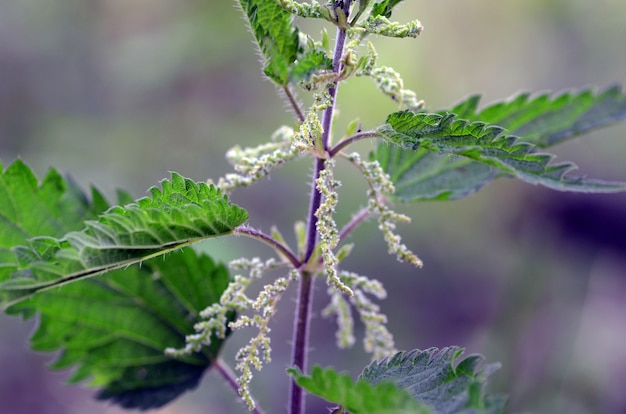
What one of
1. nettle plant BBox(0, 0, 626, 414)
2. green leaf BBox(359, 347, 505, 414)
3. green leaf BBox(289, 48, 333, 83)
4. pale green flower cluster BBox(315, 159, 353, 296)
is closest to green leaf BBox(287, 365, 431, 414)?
nettle plant BBox(0, 0, 626, 414)

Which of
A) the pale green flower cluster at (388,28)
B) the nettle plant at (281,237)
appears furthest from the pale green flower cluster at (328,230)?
the pale green flower cluster at (388,28)

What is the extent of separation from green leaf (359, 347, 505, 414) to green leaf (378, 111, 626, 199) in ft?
1.54

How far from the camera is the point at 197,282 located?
2189 mm

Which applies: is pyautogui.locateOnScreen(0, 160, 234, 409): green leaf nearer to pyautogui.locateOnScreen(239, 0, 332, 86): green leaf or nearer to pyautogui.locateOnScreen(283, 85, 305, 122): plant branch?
pyautogui.locateOnScreen(283, 85, 305, 122): plant branch

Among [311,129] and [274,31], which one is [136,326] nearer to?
[311,129]

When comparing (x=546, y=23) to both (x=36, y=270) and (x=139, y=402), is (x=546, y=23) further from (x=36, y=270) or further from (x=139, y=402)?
(x=36, y=270)

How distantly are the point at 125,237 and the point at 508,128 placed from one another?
4.66ft

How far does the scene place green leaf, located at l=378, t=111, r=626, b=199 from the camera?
140 cm

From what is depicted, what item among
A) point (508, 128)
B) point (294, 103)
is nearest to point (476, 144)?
point (294, 103)

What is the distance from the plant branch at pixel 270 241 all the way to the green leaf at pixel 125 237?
8cm

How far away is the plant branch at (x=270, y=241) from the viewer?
1.64 m

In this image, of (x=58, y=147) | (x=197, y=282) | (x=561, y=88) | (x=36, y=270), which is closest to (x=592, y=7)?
(x=561, y=88)

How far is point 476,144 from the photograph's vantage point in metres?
1.42

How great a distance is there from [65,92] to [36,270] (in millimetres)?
6213
